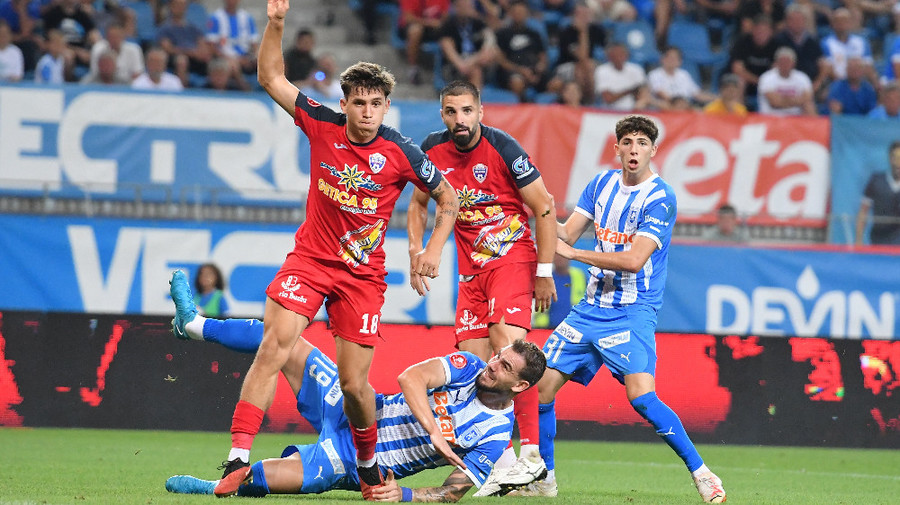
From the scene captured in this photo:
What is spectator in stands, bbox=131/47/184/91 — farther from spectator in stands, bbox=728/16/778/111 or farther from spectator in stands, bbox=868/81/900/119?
spectator in stands, bbox=868/81/900/119

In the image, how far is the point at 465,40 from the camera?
16.4 metres

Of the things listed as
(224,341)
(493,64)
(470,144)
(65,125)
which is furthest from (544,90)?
(224,341)

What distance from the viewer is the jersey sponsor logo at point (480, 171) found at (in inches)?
311

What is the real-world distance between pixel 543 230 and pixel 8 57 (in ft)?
31.0

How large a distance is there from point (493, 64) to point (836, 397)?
6.62 m

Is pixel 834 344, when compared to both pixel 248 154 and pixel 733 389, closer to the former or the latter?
pixel 733 389

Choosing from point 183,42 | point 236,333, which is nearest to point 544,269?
point 236,333

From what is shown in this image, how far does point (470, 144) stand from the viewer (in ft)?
25.9

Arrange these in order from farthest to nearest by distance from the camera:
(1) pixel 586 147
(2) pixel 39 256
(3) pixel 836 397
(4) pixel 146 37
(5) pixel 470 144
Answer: (4) pixel 146 37 → (1) pixel 586 147 → (2) pixel 39 256 → (3) pixel 836 397 → (5) pixel 470 144

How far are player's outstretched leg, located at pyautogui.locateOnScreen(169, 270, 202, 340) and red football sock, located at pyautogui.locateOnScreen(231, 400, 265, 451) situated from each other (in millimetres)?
1113

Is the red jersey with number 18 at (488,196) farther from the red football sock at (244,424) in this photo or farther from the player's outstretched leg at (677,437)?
the red football sock at (244,424)

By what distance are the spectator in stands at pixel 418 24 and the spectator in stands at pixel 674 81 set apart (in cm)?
301

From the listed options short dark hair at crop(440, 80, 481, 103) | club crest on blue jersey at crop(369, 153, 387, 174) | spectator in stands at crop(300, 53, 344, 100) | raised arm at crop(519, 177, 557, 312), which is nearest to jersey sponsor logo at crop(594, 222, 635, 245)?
raised arm at crop(519, 177, 557, 312)

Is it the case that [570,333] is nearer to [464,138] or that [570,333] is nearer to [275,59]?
[464,138]
